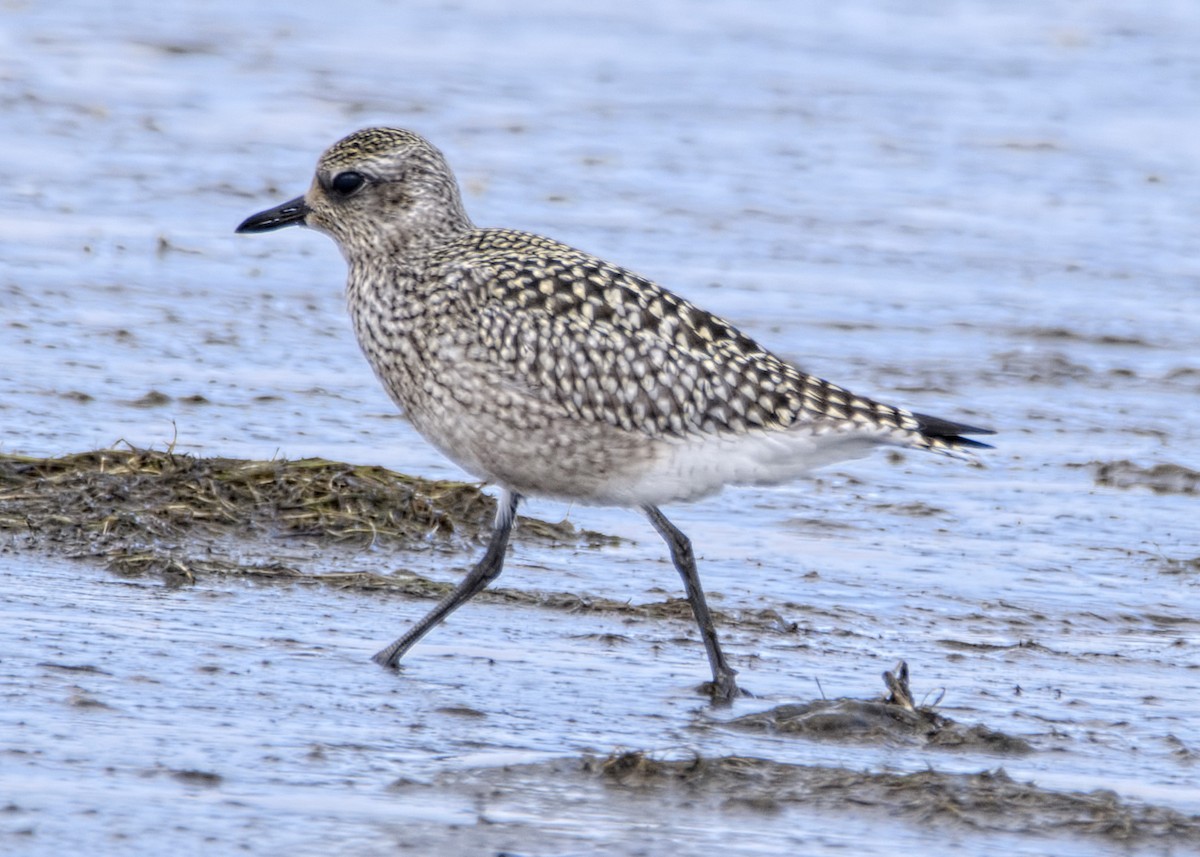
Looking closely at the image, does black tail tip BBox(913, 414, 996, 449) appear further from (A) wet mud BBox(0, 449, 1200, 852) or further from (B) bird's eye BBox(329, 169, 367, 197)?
(B) bird's eye BBox(329, 169, 367, 197)

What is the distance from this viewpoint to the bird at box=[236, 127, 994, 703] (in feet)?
22.0

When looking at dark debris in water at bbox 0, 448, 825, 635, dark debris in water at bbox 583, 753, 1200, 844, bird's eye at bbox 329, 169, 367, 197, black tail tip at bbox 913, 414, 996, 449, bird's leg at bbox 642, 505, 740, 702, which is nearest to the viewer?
dark debris in water at bbox 583, 753, 1200, 844

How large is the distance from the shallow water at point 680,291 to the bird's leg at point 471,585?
11cm

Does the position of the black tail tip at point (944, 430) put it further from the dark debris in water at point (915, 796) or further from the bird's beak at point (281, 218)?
the bird's beak at point (281, 218)

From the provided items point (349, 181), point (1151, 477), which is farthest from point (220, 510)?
point (1151, 477)

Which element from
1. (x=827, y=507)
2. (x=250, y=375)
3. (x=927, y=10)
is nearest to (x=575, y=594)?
(x=827, y=507)

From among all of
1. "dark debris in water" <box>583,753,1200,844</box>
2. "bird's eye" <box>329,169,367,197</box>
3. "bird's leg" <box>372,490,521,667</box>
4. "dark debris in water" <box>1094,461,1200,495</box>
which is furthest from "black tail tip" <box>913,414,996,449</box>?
"dark debris in water" <box>1094,461,1200,495</box>

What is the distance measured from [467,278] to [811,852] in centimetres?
243

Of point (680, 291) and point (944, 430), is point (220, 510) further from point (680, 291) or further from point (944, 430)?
point (680, 291)

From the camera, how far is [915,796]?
554 cm

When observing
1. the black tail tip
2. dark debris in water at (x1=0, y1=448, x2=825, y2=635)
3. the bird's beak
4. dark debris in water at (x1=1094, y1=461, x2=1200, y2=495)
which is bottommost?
dark debris in water at (x1=0, y1=448, x2=825, y2=635)

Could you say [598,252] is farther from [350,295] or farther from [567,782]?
[567,782]

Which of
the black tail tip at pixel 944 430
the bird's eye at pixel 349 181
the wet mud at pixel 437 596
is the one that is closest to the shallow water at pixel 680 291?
the wet mud at pixel 437 596

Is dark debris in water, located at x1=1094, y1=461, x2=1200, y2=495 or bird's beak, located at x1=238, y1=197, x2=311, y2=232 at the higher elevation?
bird's beak, located at x1=238, y1=197, x2=311, y2=232
